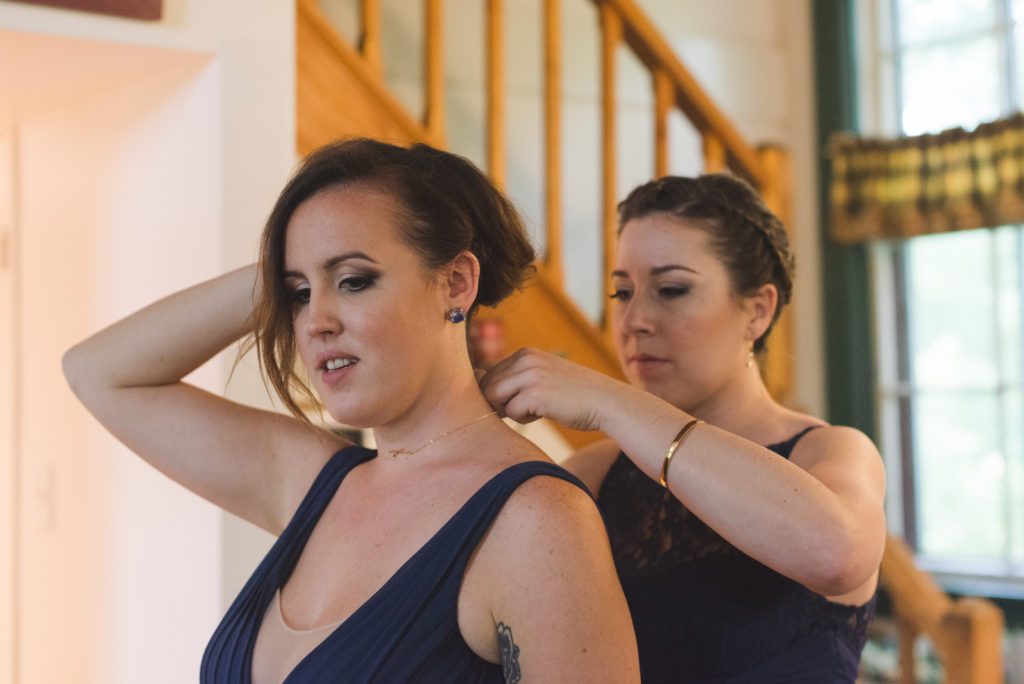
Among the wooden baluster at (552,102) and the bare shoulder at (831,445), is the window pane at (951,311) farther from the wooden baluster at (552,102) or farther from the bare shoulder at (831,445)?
the bare shoulder at (831,445)

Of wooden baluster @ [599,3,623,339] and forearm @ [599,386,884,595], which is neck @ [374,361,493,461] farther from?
wooden baluster @ [599,3,623,339]

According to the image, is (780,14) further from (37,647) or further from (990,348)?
(37,647)

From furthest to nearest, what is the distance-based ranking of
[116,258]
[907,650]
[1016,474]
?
1. [1016,474]
2. [907,650]
3. [116,258]

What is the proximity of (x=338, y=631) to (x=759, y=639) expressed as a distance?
23.6 inches

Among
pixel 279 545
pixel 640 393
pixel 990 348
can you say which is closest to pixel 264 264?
pixel 279 545

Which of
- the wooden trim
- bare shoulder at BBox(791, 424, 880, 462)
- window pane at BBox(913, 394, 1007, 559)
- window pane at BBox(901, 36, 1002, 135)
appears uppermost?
window pane at BBox(901, 36, 1002, 135)

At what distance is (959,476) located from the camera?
13.9 feet

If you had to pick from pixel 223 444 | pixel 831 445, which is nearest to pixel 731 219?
pixel 831 445

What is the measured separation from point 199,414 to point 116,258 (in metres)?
0.73

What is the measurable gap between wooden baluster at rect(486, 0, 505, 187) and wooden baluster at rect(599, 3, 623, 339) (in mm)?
359

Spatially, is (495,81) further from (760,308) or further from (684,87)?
(760,308)

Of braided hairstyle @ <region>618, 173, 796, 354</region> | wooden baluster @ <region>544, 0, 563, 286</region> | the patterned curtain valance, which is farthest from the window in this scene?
braided hairstyle @ <region>618, 173, 796, 354</region>

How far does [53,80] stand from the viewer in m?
1.99

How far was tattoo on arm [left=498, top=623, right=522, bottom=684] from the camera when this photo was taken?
1091 millimetres
